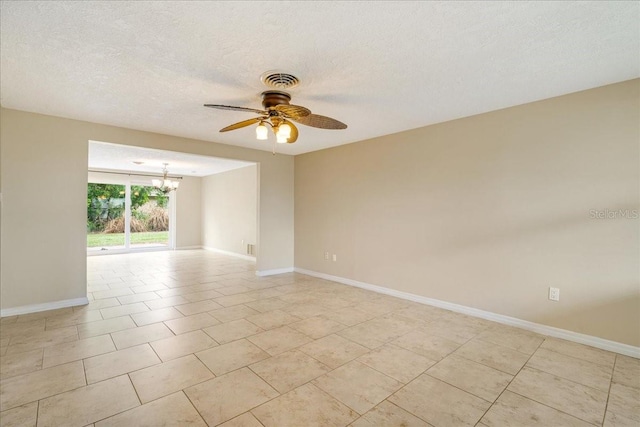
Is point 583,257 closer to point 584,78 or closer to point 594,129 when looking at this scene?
point 594,129

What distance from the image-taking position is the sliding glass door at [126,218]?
26.3 ft

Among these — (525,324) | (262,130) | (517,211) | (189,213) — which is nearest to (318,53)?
(262,130)

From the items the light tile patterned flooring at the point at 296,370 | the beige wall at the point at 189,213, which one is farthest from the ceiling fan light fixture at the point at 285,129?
the beige wall at the point at 189,213

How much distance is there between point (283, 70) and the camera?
2.32 metres

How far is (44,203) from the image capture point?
11.7 feet

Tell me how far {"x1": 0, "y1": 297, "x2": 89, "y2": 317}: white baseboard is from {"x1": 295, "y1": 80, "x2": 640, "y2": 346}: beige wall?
13.0ft

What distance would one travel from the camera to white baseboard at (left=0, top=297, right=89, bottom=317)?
3381 millimetres

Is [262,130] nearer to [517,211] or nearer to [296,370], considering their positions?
[296,370]

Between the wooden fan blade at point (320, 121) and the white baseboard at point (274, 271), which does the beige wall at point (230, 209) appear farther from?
the wooden fan blade at point (320, 121)

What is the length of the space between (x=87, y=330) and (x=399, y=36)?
3921 mm

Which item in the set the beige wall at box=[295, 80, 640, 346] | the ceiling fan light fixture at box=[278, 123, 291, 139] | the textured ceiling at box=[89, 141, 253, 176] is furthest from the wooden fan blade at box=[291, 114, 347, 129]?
the textured ceiling at box=[89, 141, 253, 176]

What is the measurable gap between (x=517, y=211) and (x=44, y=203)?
5.63 meters

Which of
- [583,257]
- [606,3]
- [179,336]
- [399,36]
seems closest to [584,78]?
[606,3]

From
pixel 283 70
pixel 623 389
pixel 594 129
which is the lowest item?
pixel 623 389
